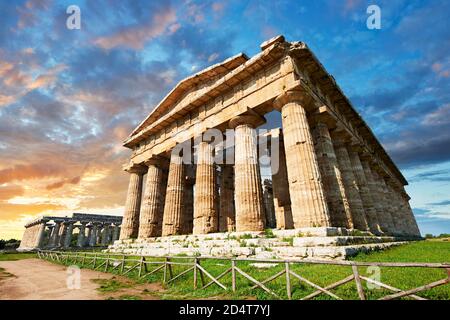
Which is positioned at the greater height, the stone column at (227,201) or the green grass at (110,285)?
the stone column at (227,201)

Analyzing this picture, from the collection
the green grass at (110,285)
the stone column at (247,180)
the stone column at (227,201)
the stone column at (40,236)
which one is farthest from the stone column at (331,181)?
the stone column at (40,236)

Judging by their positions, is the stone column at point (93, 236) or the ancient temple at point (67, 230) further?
the stone column at point (93, 236)

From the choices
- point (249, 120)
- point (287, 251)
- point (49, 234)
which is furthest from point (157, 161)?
point (49, 234)

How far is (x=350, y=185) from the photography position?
1510cm

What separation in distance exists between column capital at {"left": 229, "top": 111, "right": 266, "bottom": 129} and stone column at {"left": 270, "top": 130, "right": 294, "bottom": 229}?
465 cm

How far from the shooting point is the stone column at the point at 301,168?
10.4 meters

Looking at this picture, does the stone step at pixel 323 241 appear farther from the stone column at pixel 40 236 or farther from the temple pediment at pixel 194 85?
the stone column at pixel 40 236

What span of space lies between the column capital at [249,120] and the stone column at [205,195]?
3140mm

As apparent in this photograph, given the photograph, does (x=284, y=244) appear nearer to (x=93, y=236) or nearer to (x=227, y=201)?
(x=227, y=201)

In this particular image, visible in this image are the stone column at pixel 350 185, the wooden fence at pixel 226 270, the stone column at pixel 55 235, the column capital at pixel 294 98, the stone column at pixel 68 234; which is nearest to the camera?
the wooden fence at pixel 226 270

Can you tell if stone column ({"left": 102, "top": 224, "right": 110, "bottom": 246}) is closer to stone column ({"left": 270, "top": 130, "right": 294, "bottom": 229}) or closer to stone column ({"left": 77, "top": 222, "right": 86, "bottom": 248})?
stone column ({"left": 77, "top": 222, "right": 86, "bottom": 248})

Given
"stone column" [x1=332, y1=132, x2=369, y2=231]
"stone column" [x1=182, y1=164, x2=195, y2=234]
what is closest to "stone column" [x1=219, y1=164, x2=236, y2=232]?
"stone column" [x1=182, y1=164, x2=195, y2=234]

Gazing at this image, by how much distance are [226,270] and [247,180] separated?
688cm
